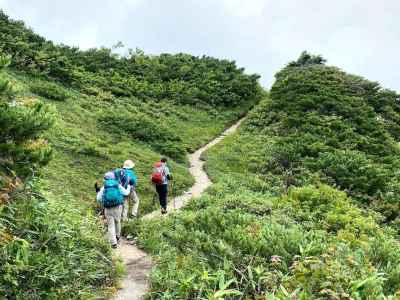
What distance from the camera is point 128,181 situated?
567 inches

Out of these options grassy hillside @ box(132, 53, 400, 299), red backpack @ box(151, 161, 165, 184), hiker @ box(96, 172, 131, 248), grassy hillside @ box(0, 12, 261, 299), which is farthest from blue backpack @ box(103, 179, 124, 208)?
red backpack @ box(151, 161, 165, 184)

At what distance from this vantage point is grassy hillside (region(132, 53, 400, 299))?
8.60 meters

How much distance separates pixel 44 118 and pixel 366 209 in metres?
14.8

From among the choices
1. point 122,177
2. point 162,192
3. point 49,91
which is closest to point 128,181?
point 122,177

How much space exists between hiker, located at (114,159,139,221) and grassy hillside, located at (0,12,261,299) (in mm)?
1130

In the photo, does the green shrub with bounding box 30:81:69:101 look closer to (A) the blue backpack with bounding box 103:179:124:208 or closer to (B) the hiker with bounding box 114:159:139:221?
(B) the hiker with bounding box 114:159:139:221

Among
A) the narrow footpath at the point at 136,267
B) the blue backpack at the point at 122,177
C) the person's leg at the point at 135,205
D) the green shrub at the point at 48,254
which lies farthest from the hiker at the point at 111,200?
the person's leg at the point at 135,205

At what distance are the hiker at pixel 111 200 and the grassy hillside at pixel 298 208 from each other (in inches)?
35.3

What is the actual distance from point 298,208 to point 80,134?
418 inches

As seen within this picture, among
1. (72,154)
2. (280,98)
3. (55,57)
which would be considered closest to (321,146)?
(280,98)

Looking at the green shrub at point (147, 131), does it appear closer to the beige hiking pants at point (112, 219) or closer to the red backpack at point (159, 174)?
the red backpack at point (159, 174)

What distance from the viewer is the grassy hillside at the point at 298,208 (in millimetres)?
8602

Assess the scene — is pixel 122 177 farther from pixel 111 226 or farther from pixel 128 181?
pixel 111 226

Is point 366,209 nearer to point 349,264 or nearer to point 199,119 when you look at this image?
point 349,264
